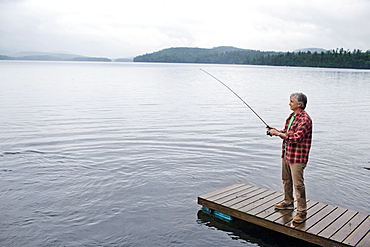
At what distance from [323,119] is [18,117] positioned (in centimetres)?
1620

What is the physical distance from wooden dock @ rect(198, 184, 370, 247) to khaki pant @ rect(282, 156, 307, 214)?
27 cm

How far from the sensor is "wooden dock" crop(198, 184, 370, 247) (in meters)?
5.82

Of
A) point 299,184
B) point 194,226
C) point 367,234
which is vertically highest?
point 299,184

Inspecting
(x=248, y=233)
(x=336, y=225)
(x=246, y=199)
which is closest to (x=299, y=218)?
(x=336, y=225)

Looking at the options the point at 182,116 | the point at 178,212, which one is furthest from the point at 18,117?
the point at 178,212

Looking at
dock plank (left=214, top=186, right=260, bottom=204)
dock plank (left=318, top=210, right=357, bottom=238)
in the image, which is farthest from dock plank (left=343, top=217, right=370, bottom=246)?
dock plank (left=214, top=186, right=260, bottom=204)

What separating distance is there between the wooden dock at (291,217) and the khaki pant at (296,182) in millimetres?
272

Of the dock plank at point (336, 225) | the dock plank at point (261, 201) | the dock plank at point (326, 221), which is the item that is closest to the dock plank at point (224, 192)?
the dock plank at point (261, 201)

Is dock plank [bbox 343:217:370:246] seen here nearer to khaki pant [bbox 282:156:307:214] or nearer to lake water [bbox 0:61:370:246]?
khaki pant [bbox 282:156:307:214]

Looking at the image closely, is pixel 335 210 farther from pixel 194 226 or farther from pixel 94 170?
pixel 94 170

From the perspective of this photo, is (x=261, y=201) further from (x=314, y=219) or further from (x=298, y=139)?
(x=298, y=139)

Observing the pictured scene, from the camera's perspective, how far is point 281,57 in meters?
174

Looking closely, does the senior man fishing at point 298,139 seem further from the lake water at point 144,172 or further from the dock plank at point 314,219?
the lake water at point 144,172

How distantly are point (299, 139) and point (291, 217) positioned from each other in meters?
1.60
